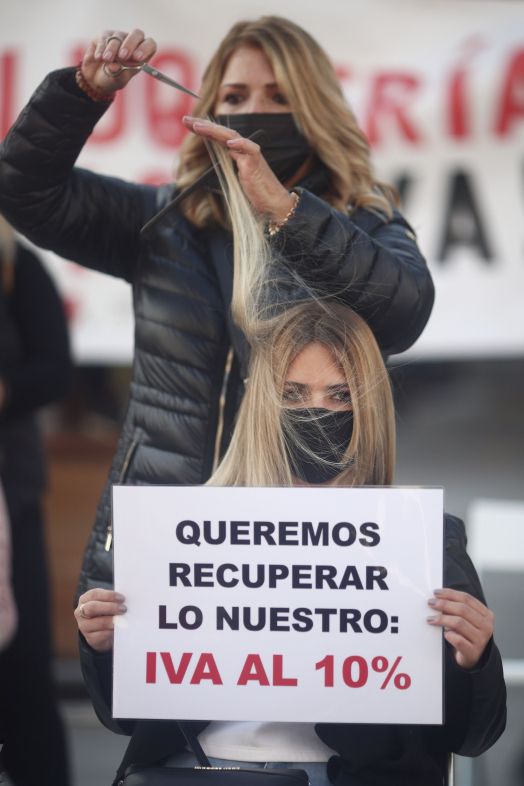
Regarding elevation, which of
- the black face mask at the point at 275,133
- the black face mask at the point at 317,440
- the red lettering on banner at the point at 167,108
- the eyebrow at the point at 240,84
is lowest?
the black face mask at the point at 317,440

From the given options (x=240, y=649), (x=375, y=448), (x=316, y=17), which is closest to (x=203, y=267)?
(x=375, y=448)

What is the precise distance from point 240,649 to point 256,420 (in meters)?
0.34

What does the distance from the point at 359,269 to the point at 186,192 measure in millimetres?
324

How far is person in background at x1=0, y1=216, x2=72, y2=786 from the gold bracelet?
1293 mm

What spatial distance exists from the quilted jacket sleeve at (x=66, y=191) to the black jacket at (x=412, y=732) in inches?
27.7

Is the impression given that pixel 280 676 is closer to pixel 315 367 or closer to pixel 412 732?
pixel 412 732

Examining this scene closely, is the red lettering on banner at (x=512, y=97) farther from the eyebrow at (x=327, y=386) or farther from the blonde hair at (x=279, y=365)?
the eyebrow at (x=327, y=386)

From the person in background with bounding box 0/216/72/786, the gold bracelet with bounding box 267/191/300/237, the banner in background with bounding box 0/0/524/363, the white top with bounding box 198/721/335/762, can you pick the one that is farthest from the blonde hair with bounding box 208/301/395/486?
the banner in background with bounding box 0/0/524/363

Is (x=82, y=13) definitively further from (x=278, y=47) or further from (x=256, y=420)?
(x=256, y=420)

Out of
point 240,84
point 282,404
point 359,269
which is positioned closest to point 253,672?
point 282,404

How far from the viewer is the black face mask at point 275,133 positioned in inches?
77.5

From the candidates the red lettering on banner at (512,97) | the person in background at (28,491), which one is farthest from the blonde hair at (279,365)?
the red lettering on banner at (512,97)

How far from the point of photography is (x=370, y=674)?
1.64 metres

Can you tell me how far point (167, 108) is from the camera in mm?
3559
